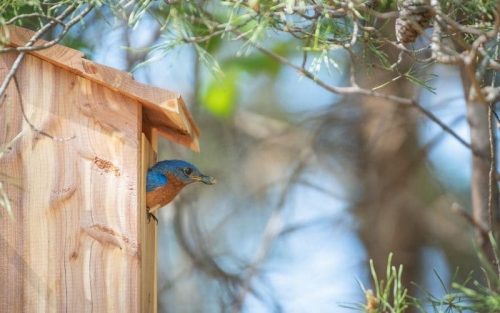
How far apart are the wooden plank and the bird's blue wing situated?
33 mm

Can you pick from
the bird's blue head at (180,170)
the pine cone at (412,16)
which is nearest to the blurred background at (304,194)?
the bird's blue head at (180,170)

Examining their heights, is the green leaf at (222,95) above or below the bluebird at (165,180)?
above

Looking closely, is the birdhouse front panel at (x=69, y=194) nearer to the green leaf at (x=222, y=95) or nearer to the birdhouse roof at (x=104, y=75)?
the birdhouse roof at (x=104, y=75)

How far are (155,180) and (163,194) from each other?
67mm

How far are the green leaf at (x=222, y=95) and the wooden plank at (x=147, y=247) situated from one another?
1.81 metres

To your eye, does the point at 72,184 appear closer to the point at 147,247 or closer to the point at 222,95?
the point at 147,247

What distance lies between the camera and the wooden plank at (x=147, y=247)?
14.0 feet

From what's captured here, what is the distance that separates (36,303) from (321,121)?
16.5ft

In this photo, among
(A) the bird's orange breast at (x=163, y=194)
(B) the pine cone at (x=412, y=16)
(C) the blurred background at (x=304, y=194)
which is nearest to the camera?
(B) the pine cone at (x=412, y=16)

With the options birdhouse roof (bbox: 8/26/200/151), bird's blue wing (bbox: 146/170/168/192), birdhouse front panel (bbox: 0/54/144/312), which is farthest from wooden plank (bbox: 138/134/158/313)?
birdhouse roof (bbox: 8/26/200/151)

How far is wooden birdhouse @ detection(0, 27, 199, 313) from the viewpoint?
3996mm

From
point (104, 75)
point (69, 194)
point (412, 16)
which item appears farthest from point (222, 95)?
point (412, 16)

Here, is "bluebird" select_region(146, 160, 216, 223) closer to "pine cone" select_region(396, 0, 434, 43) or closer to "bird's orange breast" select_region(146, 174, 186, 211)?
"bird's orange breast" select_region(146, 174, 186, 211)

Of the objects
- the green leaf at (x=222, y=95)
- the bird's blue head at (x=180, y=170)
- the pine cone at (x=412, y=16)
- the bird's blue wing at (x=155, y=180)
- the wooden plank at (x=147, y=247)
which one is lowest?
the wooden plank at (x=147, y=247)
